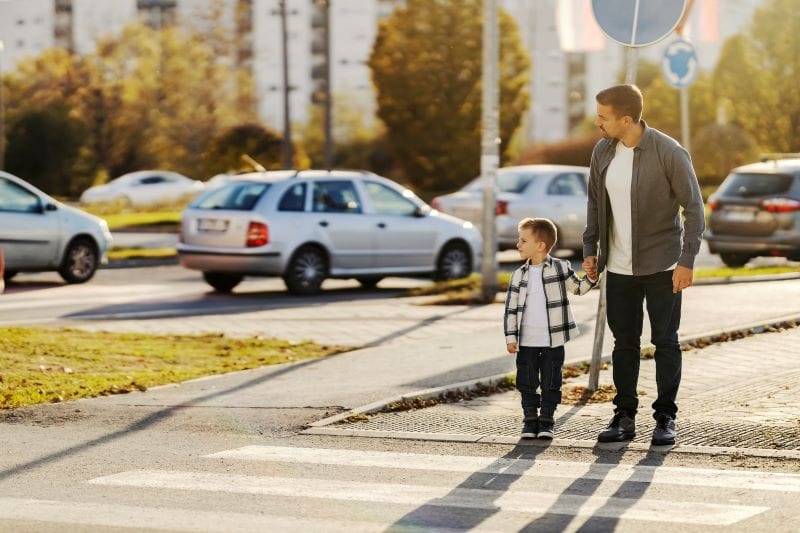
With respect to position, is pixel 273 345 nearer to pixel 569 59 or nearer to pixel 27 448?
pixel 27 448

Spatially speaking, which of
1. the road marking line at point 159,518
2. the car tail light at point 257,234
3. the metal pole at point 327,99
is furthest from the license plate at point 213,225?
the metal pole at point 327,99

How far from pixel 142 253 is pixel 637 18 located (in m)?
17.8

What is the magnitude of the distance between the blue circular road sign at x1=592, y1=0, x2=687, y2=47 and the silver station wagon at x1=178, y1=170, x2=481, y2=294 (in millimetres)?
9239

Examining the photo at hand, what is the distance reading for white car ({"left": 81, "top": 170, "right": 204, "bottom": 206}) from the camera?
157 feet

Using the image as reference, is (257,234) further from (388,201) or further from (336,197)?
(388,201)

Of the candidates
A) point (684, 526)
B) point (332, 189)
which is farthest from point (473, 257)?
point (684, 526)

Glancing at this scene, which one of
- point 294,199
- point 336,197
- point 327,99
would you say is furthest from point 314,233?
point 327,99

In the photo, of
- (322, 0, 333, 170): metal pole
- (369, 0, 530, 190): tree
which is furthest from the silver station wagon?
(369, 0, 530, 190): tree

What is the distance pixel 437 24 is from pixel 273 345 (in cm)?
4860

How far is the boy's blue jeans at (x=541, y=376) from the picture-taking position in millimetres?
7930

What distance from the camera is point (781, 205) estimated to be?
2102 cm

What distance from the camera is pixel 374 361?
37.5 feet

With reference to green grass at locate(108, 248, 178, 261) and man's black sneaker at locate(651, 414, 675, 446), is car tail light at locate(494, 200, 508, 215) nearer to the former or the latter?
green grass at locate(108, 248, 178, 261)

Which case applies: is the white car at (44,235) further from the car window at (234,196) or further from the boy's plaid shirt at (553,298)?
the boy's plaid shirt at (553,298)
